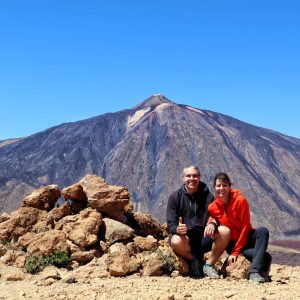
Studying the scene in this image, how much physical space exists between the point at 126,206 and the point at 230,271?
408 centimetres

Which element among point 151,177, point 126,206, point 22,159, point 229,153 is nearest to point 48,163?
point 22,159

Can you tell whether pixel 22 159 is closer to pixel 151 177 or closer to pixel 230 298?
pixel 151 177

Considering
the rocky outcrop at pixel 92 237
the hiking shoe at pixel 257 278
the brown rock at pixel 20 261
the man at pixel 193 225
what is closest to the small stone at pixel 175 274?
the rocky outcrop at pixel 92 237

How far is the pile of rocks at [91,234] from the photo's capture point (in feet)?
25.9

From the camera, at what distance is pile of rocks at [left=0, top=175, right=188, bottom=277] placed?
789cm

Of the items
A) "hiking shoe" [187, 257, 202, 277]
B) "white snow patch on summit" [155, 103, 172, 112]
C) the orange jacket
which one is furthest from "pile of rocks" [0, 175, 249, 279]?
"white snow patch on summit" [155, 103, 172, 112]

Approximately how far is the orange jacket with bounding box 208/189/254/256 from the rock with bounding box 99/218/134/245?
2.75 meters

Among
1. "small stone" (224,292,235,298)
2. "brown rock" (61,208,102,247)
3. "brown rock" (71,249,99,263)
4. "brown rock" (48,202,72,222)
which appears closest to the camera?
"small stone" (224,292,235,298)

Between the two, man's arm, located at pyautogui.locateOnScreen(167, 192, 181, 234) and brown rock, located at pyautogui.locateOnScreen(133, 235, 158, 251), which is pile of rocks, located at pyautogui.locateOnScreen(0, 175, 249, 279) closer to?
brown rock, located at pyautogui.locateOnScreen(133, 235, 158, 251)

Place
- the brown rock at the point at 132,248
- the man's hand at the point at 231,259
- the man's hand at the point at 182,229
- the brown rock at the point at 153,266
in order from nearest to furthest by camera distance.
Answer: the man's hand at the point at 182,229 → the man's hand at the point at 231,259 → the brown rock at the point at 153,266 → the brown rock at the point at 132,248

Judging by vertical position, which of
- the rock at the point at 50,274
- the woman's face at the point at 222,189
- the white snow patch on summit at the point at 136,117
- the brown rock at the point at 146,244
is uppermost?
the white snow patch on summit at the point at 136,117

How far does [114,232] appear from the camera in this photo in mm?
9484

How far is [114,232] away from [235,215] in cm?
309

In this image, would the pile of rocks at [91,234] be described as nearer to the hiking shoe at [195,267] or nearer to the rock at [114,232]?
the rock at [114,232]
